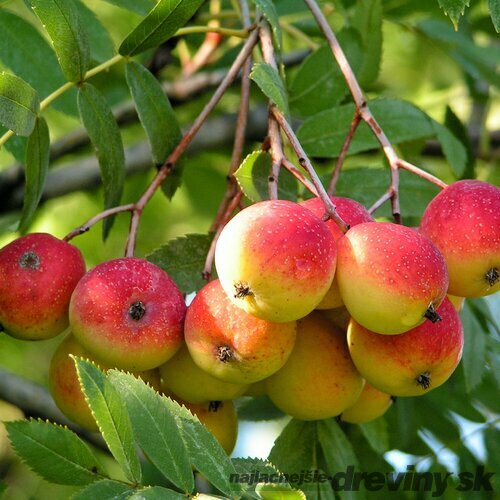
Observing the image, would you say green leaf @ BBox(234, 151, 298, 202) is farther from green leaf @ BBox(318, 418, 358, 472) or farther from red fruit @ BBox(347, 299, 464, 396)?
green leaf @ BBox(318, 418, 358, 472)

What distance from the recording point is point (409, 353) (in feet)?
4.55

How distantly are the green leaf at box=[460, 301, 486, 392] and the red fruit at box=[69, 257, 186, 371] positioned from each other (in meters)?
0.70

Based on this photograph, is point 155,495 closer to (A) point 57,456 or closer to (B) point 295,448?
(A) point 57,456

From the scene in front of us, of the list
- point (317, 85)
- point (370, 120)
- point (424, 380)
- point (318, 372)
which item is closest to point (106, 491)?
point (318, 372)

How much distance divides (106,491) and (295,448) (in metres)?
0.56

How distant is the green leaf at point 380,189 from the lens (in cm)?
191

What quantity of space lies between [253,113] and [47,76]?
96 cm

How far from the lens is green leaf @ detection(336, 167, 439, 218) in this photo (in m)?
1.91

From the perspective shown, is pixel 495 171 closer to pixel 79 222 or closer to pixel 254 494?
pixel 79 222

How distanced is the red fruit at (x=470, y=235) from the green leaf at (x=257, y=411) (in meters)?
0.77

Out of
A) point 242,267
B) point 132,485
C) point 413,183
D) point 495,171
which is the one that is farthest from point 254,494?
point 495,171

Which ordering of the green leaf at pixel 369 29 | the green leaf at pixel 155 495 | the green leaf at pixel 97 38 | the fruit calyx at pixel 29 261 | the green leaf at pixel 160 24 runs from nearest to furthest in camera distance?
the green leaf at pixel 155 495
the fruit calyx at pixel 29 261
the green leaf at pixel 160 24
the green leaf at pixel 97 38
the green leaf at pixel 369 29

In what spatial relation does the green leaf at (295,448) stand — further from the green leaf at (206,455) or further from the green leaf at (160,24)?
the green leaf at (160,24)

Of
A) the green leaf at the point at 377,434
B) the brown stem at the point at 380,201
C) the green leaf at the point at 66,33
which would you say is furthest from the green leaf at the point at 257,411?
the green leaf at the point at 66,33
